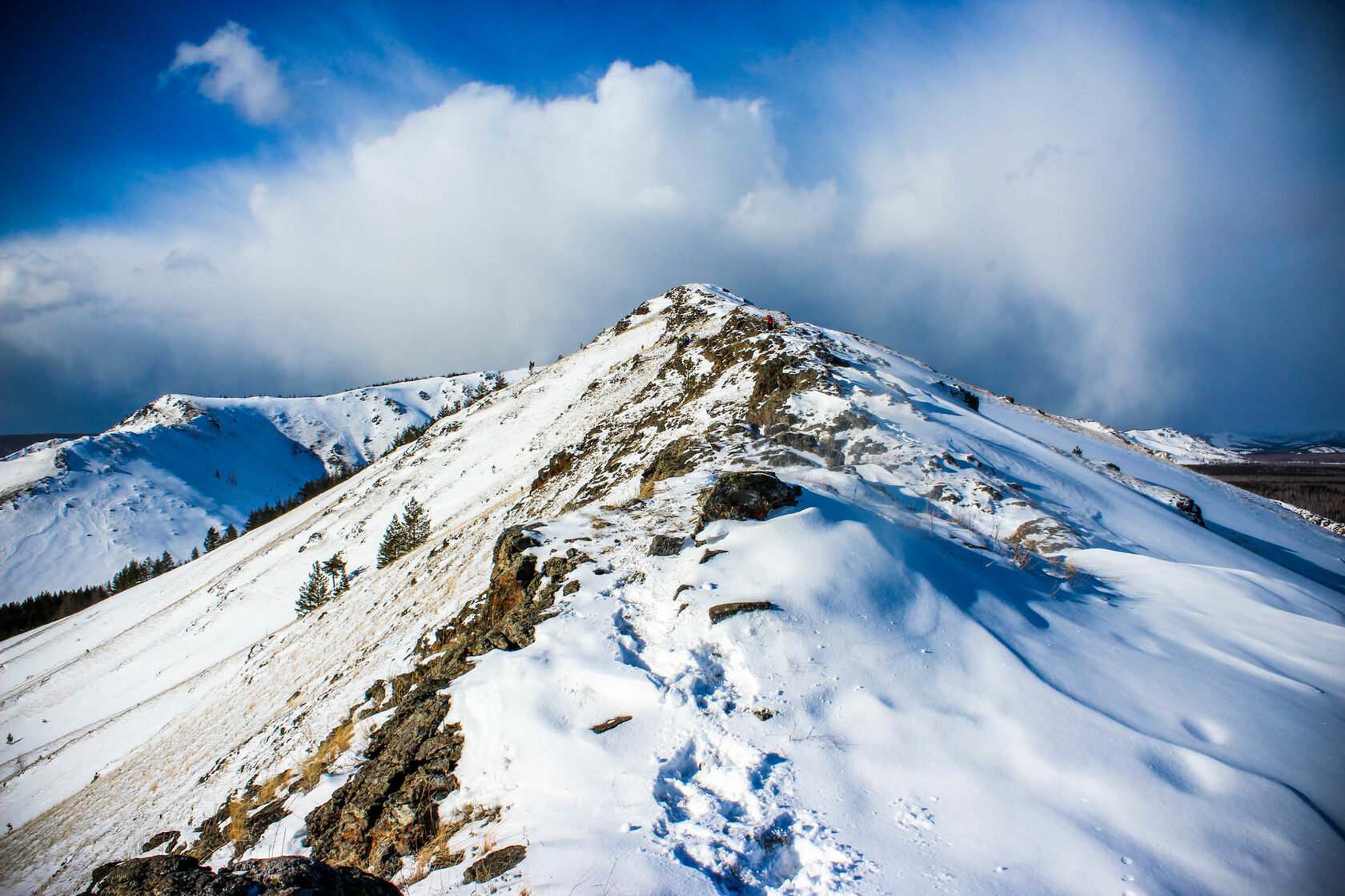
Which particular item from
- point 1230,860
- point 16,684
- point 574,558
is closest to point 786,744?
point 1230,860

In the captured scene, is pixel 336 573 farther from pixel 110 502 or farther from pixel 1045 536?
pixel 110 502

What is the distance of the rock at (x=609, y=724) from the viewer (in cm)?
568

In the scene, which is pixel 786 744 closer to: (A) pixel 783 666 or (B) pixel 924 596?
(A) pixel 783 666

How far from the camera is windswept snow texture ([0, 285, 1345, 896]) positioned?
4.14 metres

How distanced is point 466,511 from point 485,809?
29.4 meters

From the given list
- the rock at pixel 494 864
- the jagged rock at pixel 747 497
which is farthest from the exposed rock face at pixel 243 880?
the jagged rock at pixel 747 497

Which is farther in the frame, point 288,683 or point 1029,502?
point 288,683

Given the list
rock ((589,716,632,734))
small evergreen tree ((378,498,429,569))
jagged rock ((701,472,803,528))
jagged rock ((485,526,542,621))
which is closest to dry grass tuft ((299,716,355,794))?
jagged rock ((485,526,542,621))

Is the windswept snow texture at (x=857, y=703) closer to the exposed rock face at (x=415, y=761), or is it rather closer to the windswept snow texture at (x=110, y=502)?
the exposed rock face at (x=415, y=761)

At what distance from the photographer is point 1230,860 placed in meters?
3.86

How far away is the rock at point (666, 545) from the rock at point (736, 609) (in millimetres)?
1785

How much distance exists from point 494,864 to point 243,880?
1.73 m

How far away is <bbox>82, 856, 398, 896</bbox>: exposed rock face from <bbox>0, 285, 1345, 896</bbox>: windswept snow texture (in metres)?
1.05

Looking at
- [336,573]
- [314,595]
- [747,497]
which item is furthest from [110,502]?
[747,497]
